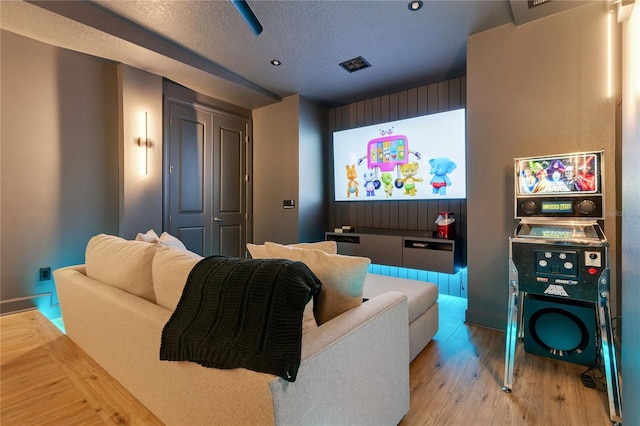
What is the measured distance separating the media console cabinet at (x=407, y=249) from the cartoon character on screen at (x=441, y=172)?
536mm

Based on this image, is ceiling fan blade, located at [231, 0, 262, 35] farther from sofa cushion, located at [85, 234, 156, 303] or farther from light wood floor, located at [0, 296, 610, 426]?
light wood floor, located at [0, 296, 610, 426]

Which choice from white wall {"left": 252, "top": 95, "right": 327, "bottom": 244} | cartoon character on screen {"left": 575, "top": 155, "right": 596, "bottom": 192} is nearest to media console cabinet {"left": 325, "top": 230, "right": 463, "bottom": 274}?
white wall {"left": 252, "top": 95, "right": 327, "bottom": 244}

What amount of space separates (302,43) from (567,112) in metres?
2.25

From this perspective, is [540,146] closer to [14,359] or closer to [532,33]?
[532,33]

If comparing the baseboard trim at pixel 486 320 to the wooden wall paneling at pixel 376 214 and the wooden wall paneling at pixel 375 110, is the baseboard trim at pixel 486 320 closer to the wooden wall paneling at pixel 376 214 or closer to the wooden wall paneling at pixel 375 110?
the wooden wall paneling at pixel 376 214

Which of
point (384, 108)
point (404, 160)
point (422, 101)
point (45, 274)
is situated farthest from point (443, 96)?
point (45, 274)

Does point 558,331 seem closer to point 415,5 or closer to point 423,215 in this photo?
point 423,215

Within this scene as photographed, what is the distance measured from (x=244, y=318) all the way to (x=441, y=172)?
9.59ft

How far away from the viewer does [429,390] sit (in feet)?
5.39

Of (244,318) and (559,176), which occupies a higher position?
(559,176)

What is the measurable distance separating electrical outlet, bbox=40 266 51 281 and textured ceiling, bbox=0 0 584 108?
2.08 metres

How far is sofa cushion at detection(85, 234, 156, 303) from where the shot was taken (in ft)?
4.77

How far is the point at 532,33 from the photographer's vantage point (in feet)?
7.54

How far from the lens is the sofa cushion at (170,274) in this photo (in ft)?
3.95
